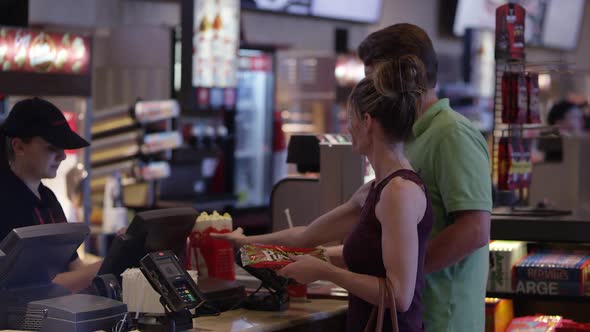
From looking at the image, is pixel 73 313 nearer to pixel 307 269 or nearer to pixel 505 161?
pixel 307 269

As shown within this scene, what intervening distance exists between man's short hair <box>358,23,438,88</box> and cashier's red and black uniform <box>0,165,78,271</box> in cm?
151

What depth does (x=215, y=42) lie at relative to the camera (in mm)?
9742

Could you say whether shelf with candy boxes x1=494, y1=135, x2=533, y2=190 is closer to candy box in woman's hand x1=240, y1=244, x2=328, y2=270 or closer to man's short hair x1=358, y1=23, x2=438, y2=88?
man's short hair x1=358, y1=23, x2=438, y2=88

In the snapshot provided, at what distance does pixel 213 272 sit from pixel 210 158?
256 inches

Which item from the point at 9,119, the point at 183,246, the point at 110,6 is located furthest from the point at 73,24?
the point at 183,246

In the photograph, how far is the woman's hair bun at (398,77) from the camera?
2943 mm

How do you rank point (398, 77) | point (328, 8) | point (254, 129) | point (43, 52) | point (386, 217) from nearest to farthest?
point (386, 217) < point (398, 77) < point (43, 52) < point (254, 129) < point (328, 8)

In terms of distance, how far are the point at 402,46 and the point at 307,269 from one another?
808 mm

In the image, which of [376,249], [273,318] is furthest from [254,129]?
[376,249]

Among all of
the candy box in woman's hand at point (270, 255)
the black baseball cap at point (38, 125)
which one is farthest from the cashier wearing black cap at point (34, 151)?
the candy box in woman's hand at point (270, 255)

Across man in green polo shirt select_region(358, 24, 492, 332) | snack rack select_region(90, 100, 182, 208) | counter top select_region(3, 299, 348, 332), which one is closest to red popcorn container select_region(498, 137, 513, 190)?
counter top select_region(3, 299, 348, 332)

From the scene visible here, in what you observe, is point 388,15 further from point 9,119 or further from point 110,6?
point 9,119

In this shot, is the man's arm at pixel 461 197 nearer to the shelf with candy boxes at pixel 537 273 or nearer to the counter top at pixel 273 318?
the counter top at pixel 273 318

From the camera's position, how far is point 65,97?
268 inches
